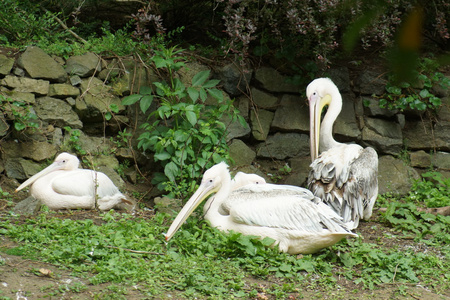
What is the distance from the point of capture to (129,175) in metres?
6.47

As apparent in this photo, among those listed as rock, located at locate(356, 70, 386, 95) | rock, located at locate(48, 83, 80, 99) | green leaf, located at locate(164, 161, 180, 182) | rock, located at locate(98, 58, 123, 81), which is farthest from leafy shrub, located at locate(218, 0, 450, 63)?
rock, located at locate(48, 83, 80, 99)

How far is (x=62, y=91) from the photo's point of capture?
6.34 meters

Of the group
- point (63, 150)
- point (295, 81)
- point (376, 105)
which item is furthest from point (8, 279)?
point (376, 105)

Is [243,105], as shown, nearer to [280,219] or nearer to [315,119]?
[315,119]

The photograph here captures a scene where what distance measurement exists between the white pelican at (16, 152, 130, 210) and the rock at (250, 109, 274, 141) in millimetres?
2150

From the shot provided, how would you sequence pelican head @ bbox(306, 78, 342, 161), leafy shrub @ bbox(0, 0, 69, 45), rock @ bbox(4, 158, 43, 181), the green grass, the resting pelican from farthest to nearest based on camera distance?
1. leafy shrub @ bbox(0, 0, 69, 45)
2. pelican head @ bbox(306, 78, 342, 161)
3. rock @ bbox(4, 158, 43, 181)
4. the resting pelican
5. the green grass

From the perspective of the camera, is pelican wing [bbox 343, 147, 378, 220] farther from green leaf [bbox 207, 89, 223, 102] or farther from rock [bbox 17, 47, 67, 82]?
rock [bbox 17, 47, 67, 82]

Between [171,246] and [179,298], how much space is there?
909mm

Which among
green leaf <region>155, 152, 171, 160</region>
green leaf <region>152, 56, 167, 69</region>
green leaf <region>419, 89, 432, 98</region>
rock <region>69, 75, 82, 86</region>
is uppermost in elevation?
green leaf <region>152, 56, 167, 69</region>

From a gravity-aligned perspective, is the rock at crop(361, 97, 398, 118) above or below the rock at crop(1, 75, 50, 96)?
below

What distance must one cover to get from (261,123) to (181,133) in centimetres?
150

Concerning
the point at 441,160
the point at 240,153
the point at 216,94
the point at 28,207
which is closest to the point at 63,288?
the point at 28,207

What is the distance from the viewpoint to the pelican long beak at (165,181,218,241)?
179 inches

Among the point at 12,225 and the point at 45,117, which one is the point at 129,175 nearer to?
the point at 45,117
